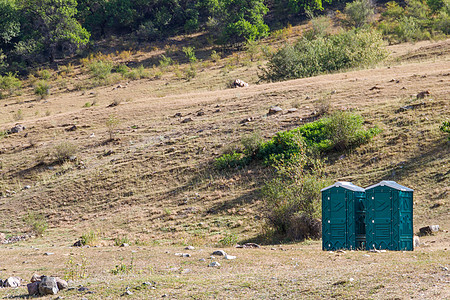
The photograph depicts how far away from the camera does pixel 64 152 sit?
24.2 m

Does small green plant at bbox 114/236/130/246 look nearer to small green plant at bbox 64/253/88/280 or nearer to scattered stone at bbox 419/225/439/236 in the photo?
small green plant at bbox 64/253/88/280

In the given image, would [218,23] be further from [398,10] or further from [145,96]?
[145,96]

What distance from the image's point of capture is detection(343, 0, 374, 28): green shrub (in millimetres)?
52031

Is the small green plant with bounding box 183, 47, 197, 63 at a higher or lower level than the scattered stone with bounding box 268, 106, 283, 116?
higher

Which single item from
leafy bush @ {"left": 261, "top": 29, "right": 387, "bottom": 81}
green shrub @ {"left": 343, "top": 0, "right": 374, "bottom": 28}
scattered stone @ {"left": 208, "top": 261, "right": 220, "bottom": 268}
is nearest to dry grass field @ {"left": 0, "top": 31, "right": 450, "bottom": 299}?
scattered stone @ {"left": 208, "top": 261, "right": 220, "bottom": 268}

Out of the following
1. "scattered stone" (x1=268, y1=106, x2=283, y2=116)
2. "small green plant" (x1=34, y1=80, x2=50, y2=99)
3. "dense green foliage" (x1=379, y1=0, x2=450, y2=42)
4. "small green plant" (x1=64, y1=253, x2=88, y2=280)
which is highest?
"dense green foliage" (x1=379, y1=0, x2=450, y2=42)

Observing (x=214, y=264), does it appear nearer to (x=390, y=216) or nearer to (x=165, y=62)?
(x=390, y=216)

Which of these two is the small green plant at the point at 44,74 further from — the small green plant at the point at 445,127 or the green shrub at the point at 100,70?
the small green plant at the point at 445,127

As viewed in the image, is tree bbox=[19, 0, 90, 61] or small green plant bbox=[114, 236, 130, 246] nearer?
small green plant bbox=[114, 236, 130, 246]

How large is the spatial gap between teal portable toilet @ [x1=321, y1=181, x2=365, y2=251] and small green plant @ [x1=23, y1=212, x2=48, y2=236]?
1054cm

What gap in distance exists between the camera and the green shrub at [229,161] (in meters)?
19.7

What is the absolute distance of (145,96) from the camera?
3731 centimetres

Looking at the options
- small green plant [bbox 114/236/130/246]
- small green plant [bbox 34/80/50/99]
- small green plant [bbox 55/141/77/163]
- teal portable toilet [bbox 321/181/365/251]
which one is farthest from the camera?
small green plant [bbox 34/80/50/99]

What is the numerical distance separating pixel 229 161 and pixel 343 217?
934cm
